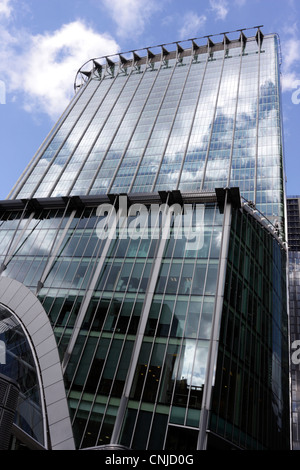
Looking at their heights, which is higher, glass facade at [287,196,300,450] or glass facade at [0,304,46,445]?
glass facade at [287,196,300,450]

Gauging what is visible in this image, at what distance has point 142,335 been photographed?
28.8 meters

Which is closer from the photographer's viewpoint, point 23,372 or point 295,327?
point 23,372

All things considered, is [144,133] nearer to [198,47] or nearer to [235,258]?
[198,47]

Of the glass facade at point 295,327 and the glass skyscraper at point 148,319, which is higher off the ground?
the glass facade at point 295,327

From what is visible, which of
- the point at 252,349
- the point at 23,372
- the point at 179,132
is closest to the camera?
the point at 23,372

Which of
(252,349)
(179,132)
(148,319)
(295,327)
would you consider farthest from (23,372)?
(295,327)

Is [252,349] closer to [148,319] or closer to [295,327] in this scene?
[148,319]

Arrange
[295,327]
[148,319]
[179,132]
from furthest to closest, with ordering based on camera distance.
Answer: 1. [295,327]
2. [179,132]
3. [148,319]

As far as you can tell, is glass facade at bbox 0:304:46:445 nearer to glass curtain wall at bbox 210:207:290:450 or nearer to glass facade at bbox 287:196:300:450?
glass curtain wall at bbox 210:207:290:450

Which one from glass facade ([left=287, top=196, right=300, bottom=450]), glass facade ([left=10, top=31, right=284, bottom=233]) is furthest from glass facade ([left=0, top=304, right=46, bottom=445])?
glass facade ([left=287, top=196, right=300, bottom=450])

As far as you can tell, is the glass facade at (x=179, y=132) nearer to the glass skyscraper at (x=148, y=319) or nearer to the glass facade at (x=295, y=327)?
the glass skyscraper at (x=148, y=319)

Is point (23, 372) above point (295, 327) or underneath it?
underneath

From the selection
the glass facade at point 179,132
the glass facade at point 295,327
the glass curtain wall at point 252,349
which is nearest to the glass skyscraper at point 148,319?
the glass curtain wall at point 252,349
